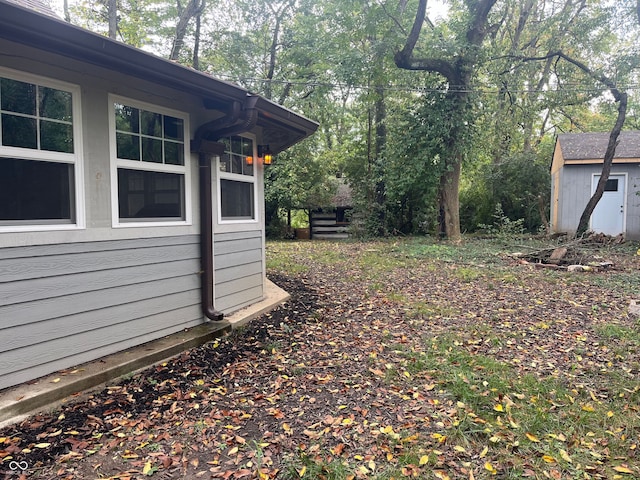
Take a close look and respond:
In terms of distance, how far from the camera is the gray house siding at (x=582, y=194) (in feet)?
40.7

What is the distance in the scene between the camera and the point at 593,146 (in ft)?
42.8

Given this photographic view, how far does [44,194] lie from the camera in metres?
2.92

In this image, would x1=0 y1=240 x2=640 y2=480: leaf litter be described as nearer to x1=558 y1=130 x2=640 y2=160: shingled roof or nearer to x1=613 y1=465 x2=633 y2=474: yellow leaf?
x1=613 y1=465 x2=633 y2=474: yellow leaf

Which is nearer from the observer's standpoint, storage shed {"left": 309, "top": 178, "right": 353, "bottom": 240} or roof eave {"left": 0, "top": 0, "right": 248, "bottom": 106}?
roof eave {"left": 0, "top": 0, "right": 248, "bottom": 106}

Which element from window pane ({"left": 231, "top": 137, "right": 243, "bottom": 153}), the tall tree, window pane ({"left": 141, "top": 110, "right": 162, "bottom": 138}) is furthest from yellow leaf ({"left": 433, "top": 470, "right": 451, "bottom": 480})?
the tall tree

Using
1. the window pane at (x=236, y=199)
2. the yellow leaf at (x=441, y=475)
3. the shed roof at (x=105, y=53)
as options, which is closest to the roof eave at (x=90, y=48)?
the shed roof at (x=105, y=53)

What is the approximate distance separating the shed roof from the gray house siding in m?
12.0

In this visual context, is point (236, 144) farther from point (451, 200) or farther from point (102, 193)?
point (451, 200)

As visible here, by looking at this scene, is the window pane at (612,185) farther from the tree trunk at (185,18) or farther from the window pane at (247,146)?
the tree trunk at (185,18)

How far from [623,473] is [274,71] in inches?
651

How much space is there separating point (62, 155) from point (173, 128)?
1.16 m

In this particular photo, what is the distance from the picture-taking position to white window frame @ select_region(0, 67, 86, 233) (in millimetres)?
2705

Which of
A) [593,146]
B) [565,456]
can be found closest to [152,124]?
[565,456]

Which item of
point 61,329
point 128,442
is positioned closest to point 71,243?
point 61,329
